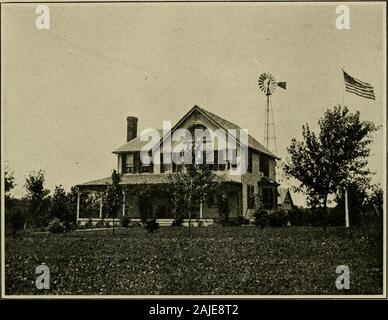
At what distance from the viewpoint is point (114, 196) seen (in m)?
13.3

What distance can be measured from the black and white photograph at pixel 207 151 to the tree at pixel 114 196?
729mm

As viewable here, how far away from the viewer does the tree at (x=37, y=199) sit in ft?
35.6

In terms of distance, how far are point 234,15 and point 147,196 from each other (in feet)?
17.2

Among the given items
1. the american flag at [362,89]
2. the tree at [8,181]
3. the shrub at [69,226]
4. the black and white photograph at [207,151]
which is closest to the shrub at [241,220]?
the black and white photograph at [207,151]

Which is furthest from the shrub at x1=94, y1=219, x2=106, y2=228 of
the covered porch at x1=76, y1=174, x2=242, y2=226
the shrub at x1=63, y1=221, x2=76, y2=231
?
the shrub at x1=63, y1=221, x2=76, y2=231

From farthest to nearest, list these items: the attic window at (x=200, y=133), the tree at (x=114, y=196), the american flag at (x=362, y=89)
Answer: the tree at (x=114, y=196) → the attic window at (x=200, y=133) → the american flag at (x=362, y=89)

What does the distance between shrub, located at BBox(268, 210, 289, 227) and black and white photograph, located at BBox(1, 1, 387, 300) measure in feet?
0.13

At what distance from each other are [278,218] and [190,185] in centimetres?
241

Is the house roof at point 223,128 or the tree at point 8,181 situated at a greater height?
the house roof at point 223,128

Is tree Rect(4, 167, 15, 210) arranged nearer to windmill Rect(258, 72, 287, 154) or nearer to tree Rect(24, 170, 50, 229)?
tree Rect(24, 170, 50, 229)

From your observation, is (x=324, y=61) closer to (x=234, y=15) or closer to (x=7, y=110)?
(x=234, y=15)

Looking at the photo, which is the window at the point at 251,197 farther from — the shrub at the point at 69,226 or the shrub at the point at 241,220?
the shrub at the point at 69,226

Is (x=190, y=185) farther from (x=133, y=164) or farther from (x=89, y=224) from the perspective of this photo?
(x=89, y=224)

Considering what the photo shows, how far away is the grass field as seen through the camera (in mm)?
9469
